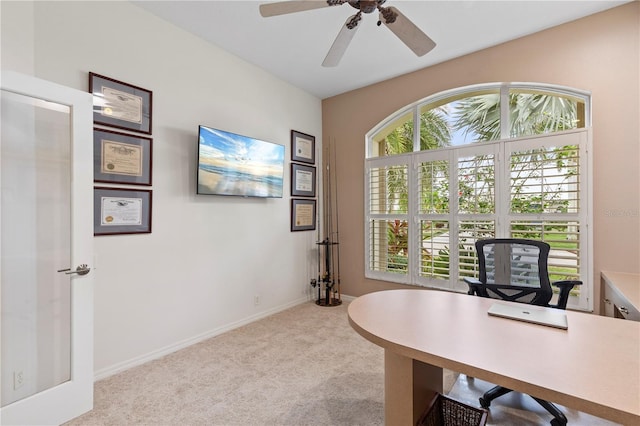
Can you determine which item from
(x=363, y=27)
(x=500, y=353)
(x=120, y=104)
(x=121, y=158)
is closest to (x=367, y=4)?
(x=363, y=27)

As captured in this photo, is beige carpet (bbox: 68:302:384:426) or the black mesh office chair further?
the black mesh office chair

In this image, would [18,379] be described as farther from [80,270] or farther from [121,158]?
[121,158]

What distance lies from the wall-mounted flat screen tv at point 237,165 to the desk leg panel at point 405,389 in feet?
7.26

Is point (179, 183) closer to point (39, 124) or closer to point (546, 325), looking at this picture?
point (39, 124)

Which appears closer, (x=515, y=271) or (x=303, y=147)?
(x=515, y=271)

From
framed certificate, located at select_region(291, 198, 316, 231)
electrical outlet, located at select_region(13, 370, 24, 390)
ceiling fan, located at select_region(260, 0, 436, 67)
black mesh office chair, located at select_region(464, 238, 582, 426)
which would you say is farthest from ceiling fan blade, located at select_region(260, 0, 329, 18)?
electrical outlet, located at select_region(13, 370, 24, 390)

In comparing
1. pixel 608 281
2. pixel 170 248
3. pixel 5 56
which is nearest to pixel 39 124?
pixel 5 56

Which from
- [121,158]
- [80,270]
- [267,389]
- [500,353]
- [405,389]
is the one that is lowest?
[267,389]

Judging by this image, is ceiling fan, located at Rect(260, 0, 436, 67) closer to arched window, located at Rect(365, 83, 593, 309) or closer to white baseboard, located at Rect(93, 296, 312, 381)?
arched window, located at Rect(365, 83, 593, 309)

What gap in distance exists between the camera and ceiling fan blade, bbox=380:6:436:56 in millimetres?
1809

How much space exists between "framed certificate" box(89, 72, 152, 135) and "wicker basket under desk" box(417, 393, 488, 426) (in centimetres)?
274

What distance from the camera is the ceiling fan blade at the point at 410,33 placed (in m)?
1.81

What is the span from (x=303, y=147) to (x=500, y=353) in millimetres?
3449

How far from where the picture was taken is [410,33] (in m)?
1.91
